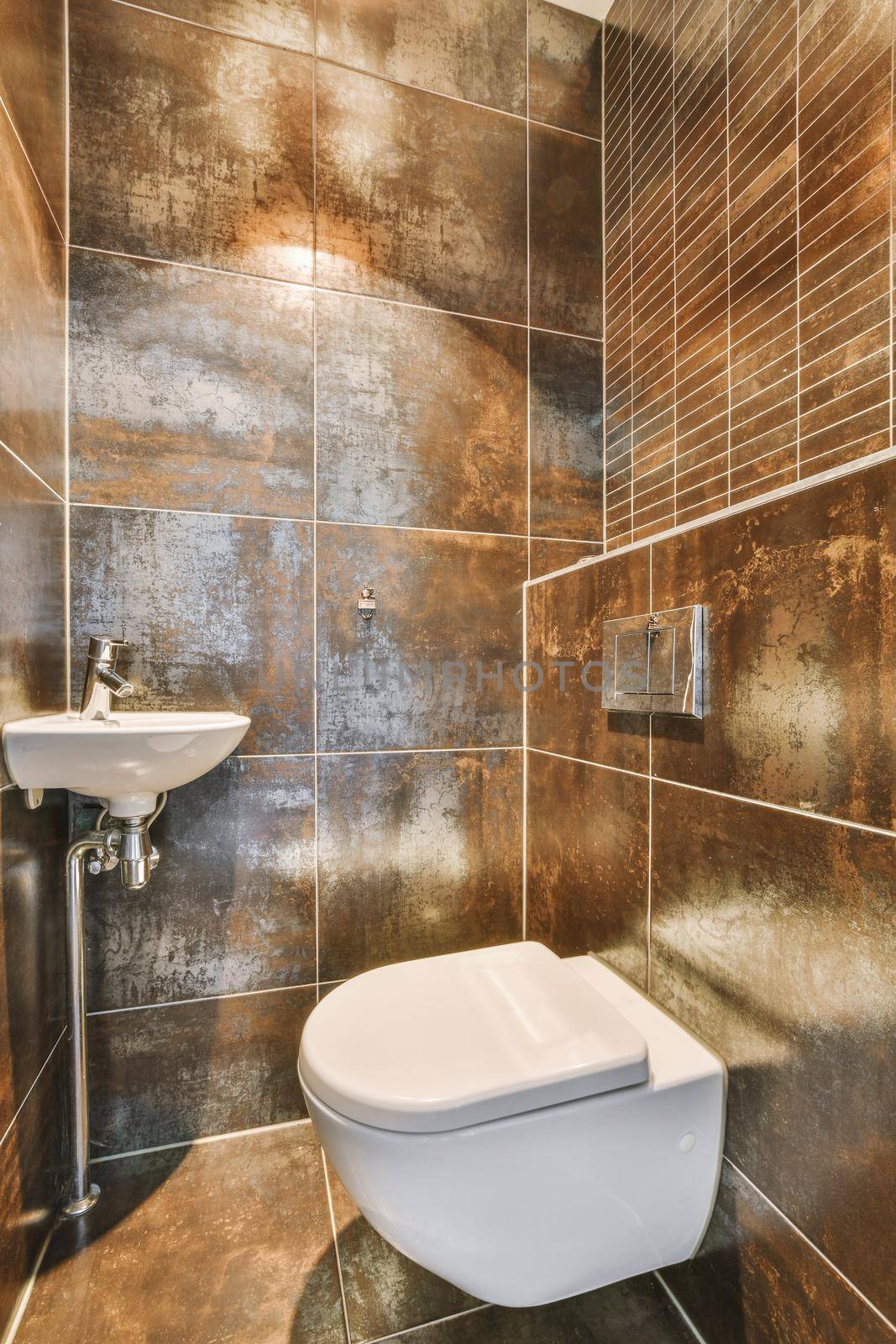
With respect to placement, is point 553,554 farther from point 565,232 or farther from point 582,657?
point 565,232

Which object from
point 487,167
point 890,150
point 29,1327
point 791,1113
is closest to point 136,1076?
point 29,1327

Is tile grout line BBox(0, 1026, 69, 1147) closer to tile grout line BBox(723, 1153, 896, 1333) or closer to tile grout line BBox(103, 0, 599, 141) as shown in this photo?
tile grout line BBox(723, 1153, 896, 1333)

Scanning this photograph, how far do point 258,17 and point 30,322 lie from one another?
994 mm

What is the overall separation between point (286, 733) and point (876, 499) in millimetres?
1192

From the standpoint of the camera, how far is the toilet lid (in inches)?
29.1

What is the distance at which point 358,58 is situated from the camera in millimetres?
1443

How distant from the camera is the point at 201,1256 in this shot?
42.6 inches

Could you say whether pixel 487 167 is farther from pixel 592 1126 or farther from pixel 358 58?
pixel 592 1126

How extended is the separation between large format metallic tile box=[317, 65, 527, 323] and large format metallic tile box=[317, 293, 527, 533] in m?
0.07

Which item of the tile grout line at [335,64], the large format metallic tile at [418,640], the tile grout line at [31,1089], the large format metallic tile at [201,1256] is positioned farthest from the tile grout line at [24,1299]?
the tile grout line at [335,64]

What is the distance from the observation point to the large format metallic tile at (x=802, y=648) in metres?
0.67

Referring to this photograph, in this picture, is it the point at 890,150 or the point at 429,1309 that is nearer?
the point at 890,150

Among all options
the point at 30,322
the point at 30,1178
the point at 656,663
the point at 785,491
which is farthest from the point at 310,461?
the point at 30,1178

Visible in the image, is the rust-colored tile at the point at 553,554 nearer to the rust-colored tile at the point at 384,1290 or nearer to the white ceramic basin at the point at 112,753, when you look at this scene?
the white ceramic basin at the point at 112,753
